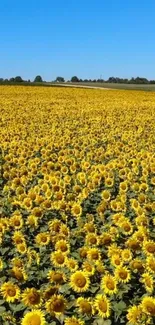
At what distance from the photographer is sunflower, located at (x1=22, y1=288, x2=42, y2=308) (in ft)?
12.6

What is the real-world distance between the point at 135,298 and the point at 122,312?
0.19m

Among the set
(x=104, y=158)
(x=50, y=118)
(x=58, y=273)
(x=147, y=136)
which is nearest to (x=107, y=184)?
(x=104, y=158)

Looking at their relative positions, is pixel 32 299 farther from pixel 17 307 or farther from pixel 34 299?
pixel 17 307

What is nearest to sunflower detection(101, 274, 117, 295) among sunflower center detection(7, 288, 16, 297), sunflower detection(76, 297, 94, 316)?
sunflower detection(76, 297, 94, 316)

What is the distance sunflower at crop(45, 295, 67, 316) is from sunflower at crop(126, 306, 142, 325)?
51 centimetres

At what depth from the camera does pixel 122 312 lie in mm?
4082

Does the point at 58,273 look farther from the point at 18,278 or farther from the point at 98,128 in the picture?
the point at 98,128

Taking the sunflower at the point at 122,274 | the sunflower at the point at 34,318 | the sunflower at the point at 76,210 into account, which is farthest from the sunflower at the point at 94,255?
the sunflower at the point at 76,210

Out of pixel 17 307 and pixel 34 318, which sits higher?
pixel 34 318

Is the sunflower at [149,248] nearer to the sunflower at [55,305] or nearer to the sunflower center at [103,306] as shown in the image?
the sunflower center at [103,306]

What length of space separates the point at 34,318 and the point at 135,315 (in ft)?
2.51

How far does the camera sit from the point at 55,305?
376 cm

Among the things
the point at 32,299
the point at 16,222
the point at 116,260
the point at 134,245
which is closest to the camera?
the point at 32,299

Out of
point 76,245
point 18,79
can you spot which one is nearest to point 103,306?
point 76,245
